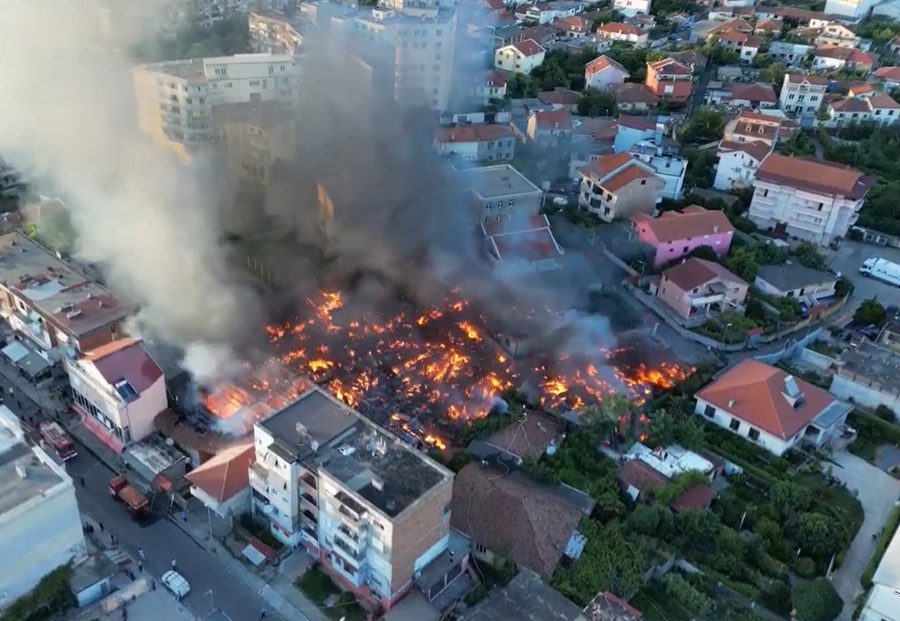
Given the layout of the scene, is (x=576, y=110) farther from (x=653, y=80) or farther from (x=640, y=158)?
(x=640, y=158)

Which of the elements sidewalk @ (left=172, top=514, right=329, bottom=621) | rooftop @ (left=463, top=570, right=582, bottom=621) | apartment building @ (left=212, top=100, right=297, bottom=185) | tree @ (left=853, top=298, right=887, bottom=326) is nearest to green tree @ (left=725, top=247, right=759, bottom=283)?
tree @ (left=853, top=298, right=887, bottom=326)

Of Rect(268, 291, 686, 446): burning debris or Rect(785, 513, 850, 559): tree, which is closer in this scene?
Rect(785, 513, 850, 559): tree

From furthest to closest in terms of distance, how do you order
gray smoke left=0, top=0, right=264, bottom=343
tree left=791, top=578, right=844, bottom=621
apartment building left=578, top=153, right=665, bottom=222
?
apartment building left=578, top=153, right=665, bottom=222
gray smoke left=0, top=0, right=264, bottom=343
tree left=791, top=578, right=844, bottom=621

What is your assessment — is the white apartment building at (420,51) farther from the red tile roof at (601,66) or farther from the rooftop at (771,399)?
the rooftop at (771,399)

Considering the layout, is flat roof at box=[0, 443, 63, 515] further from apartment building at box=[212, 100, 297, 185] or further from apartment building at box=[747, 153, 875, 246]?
apartment building at box=[747, 153, 875, 246]

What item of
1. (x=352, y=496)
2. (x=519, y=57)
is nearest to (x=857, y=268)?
(x=352, y=496)

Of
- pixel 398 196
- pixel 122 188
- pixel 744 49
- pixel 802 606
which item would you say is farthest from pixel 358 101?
pixel 744 49

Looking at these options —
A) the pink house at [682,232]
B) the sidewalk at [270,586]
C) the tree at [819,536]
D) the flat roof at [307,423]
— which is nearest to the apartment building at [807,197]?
the pink house at [682,232]
